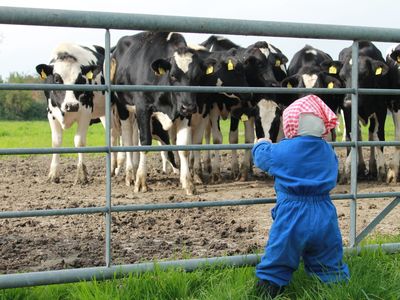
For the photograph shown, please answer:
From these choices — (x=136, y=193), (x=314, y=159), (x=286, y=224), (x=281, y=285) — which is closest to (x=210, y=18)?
(x=314, y=159)

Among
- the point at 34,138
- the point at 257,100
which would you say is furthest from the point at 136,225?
the point at 34,138

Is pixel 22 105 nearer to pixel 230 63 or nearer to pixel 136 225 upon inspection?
pixel 230 63

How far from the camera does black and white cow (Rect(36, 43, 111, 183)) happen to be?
9914 millimetres

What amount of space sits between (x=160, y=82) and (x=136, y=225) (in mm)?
3469

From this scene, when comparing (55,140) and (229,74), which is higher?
(229,74)

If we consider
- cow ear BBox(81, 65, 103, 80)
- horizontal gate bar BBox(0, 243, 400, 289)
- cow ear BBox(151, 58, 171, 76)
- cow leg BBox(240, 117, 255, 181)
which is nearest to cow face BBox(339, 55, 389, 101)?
cow leg BBox(240, 117, 255, 181)

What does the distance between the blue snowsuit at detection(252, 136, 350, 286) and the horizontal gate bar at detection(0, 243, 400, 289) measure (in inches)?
13.3

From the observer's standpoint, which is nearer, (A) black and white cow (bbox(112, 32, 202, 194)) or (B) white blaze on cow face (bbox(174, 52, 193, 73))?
(A) black and white cow (bbox(112, 32, 202, 194))

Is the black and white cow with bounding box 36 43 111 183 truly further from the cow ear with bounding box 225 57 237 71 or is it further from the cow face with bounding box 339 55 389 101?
the cow face with bounding box 339 55 389 101

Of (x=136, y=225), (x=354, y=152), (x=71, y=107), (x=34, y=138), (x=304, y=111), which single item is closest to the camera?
(x=304, y=111)

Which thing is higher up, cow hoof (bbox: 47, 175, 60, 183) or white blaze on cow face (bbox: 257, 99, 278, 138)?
white blaze on cow face (bbox: 257, 99, 278, 138)

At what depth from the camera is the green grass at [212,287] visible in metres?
3.42

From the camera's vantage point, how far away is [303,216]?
3578 mm

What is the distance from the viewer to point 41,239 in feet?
19.1
